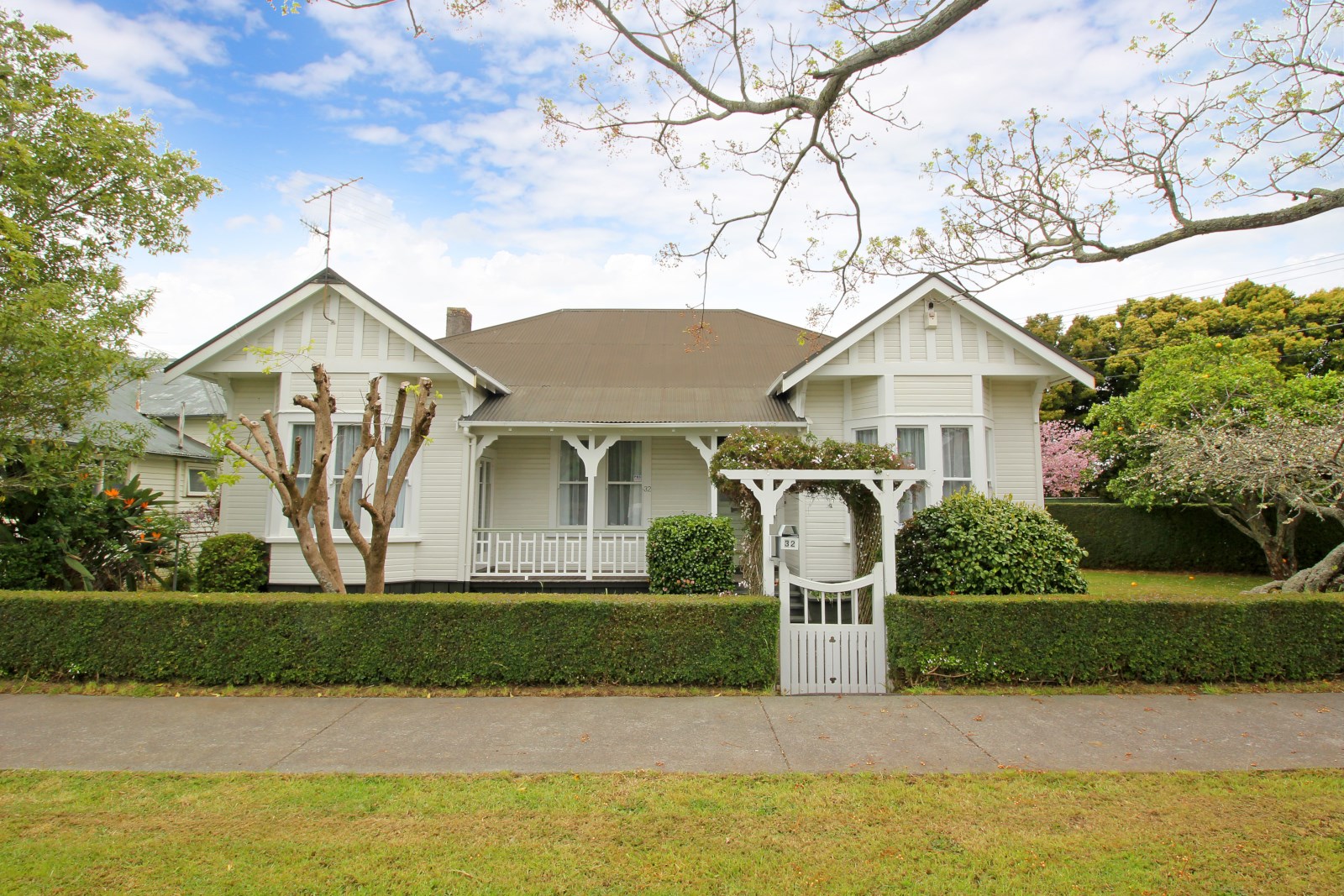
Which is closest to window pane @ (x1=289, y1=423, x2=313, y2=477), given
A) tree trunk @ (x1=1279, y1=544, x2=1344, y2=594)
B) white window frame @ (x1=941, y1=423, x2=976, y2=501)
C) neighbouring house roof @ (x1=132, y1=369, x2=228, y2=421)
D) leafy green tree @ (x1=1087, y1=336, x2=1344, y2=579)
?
white window frame @ (x1=941, y1=423, x2=976, y2=501)

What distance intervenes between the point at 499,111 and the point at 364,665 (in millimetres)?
6677

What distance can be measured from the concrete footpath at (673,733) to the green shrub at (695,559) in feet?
11.3

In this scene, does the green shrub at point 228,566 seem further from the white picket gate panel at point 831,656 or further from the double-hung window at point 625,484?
the white picket gate panel at point 831,656

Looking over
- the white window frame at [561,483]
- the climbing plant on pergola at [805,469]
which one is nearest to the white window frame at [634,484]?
the white window frame at [561,483]

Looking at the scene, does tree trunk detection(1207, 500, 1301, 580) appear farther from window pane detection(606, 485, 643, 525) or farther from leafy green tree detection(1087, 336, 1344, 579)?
window pane detection(606, 485, 643, 525)

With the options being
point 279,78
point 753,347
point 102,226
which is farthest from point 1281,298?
point 102,226

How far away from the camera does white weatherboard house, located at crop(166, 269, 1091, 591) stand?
1230 cm

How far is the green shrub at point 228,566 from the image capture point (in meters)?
11.1

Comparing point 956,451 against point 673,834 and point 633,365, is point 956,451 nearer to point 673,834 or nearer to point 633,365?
point 633,365

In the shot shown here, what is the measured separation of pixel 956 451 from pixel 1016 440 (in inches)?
62.5

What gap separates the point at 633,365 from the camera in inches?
637

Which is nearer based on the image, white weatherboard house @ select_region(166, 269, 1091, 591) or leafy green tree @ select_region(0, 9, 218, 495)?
leafy green tree @ select_region(0, 9, 218, 495)

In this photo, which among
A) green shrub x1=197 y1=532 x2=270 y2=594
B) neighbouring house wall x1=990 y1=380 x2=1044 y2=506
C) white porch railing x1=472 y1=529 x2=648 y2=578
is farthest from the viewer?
neighbouring house wall x1=990 y1=380 x2=1044 y2=506

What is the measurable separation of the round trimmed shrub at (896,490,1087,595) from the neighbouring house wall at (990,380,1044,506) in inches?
155
